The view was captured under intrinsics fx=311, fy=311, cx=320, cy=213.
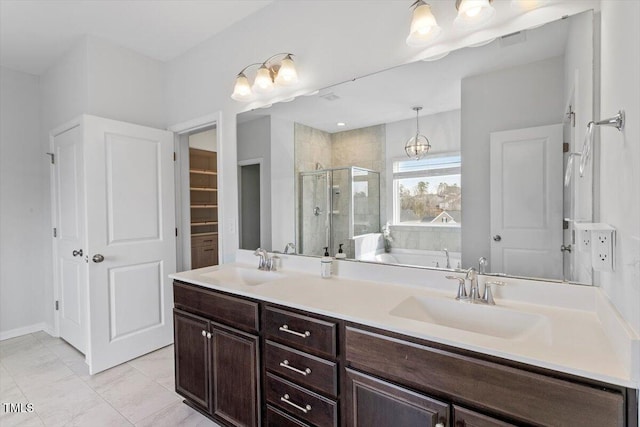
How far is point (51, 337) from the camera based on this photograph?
320 centimetres

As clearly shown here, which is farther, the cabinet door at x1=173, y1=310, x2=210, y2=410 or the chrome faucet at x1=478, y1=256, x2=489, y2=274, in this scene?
the cabinet door at x1=173, y1=310, x2=210, y2=410

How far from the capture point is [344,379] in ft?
4.03

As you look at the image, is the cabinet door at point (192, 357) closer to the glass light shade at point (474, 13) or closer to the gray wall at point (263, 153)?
the gray wall at point (263, 153)

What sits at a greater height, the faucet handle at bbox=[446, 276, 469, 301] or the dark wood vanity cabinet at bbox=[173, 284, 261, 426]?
the faucet handle at bbox=[446, 276, 469, 301]

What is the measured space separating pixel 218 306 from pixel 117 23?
2.32m

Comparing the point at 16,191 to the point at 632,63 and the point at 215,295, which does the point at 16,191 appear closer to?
the point at 215,295

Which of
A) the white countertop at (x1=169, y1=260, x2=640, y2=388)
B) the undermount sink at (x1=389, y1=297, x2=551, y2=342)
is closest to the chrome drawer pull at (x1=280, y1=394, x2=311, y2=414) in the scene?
the white countertop at (x1=169, y1=260, x2=640, y2=388)

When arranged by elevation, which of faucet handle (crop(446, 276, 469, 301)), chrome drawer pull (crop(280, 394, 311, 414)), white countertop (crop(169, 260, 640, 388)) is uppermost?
faucet handle (crop(446, 276, 469, 301))

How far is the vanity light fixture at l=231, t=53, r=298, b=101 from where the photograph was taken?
2.02m

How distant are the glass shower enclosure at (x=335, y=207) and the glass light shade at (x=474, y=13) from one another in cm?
82

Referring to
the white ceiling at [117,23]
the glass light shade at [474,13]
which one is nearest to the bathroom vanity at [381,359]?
the glass light shade at [474,13]

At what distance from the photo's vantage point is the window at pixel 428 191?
155cm

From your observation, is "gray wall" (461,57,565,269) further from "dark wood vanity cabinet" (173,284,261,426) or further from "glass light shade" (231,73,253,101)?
"glass light shade" (231,73,253,101)

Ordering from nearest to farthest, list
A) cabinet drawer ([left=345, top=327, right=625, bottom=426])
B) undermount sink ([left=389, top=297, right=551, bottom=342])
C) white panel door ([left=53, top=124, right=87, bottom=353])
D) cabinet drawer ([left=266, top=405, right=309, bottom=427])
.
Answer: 1. cabinet drawer ([left=345, top=327, right=625, bottom=426])
2. undermount sink ([left=389, top=297, right=551, bottom=342])
3. cabinet drawer ([left=266, top=405, right=309, bottom=427])
4. white panel door ([left=53, top=124, right=87, bottom=353])
